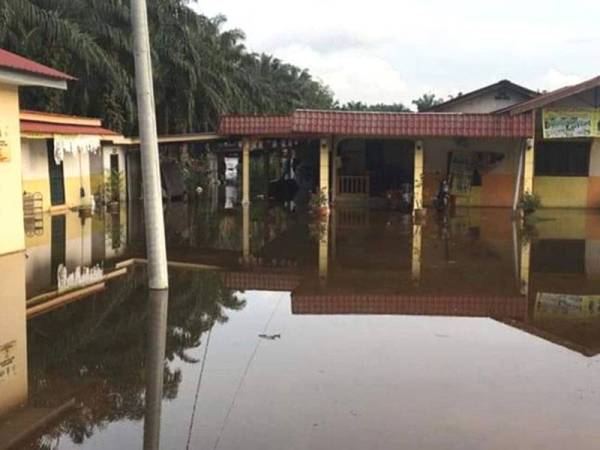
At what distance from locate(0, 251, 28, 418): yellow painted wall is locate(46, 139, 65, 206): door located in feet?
34.3

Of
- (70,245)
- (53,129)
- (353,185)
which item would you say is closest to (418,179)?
(353,185)

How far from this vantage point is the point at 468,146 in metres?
25.7

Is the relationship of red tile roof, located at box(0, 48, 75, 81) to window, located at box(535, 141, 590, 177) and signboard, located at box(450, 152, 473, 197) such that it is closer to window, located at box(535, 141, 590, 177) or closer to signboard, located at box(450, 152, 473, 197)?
signboard, located at box(450, 152, 473, 197)

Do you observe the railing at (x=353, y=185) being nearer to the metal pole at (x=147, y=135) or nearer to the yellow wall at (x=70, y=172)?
the yellow wall at (x=70, y=172)

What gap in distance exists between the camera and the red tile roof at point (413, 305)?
8.99m

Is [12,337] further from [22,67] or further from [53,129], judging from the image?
[53,129]

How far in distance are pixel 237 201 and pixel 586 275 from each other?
1973cm

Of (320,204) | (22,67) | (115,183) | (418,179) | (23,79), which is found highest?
(22,67)

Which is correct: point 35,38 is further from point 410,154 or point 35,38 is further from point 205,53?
point 410,154

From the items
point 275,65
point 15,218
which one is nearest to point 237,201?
point 15,218

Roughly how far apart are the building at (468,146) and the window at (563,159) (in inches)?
1.3

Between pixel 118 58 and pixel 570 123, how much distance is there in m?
18.1

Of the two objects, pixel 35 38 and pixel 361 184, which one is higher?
pixel 35 38

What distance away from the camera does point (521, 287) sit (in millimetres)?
10609
